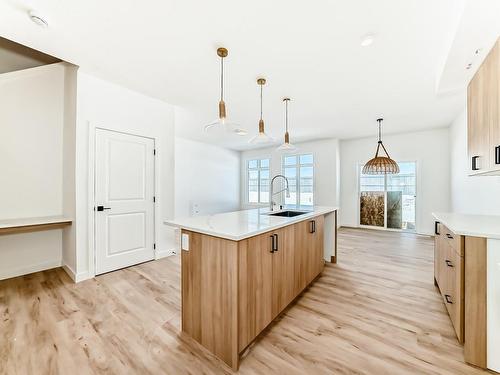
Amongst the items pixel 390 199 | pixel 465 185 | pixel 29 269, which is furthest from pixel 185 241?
pixel 390 199

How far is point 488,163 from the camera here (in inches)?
65.7

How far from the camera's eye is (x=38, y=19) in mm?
1889

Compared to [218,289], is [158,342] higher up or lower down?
lower down

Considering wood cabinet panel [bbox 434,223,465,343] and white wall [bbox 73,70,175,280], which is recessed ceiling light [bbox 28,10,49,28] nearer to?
white wall [bbox 73,70,175,280]

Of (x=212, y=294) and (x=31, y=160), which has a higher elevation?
(x=31, y=160)

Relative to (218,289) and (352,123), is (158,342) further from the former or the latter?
(352,123)

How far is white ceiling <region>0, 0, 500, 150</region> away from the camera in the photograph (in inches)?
68.8

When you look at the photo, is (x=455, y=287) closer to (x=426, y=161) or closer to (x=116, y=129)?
(x=116, y=129)

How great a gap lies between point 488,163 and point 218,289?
→ 88.2 inches

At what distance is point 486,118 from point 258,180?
269 inches

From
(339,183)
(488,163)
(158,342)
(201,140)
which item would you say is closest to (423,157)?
(339,183)

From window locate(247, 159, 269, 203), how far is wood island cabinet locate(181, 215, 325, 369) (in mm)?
6172

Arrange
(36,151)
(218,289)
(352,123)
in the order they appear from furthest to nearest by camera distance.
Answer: (352,123) → (36,151) → (218,289)

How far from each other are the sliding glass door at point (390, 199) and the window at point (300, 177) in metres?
1.43
